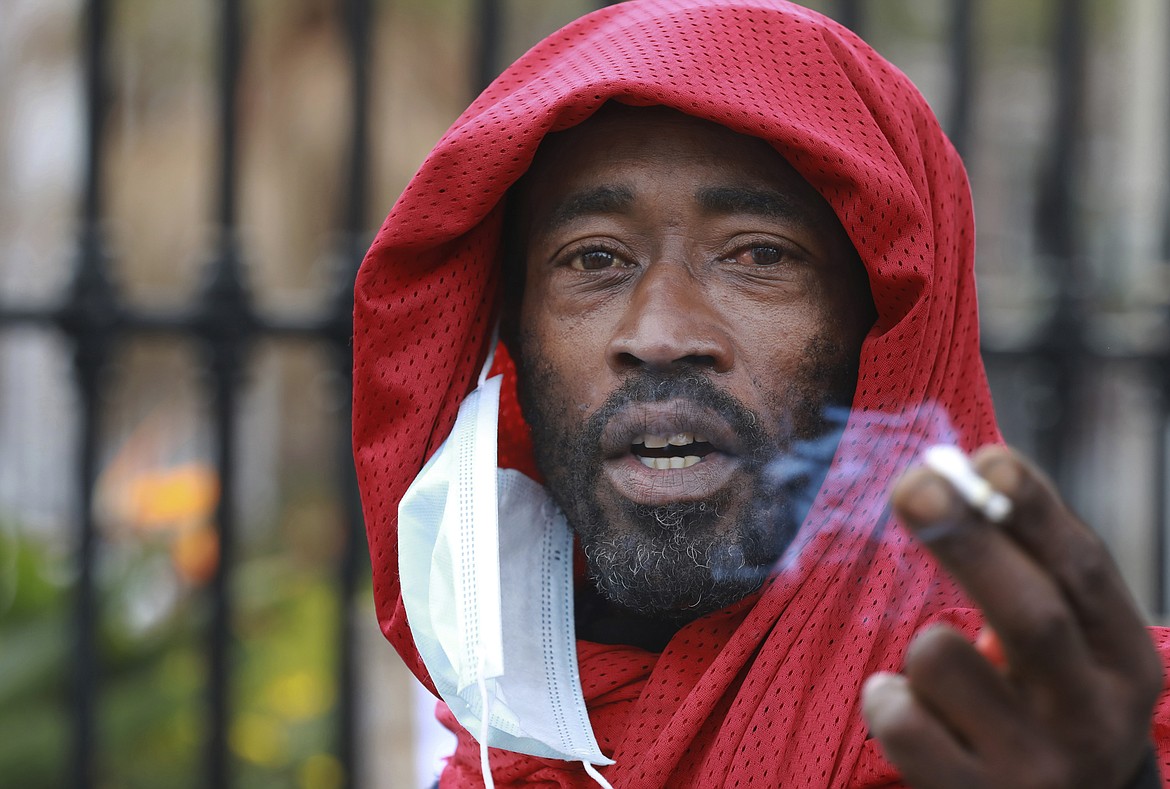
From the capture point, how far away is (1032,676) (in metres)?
1.13

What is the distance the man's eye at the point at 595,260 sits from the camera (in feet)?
6.93

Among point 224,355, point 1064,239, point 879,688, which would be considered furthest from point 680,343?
Result: point 1064,239

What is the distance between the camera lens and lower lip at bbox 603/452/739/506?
1922 millimetres

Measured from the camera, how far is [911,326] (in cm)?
189

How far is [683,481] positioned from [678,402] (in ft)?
0.40

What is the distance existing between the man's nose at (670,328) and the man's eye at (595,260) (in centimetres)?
10

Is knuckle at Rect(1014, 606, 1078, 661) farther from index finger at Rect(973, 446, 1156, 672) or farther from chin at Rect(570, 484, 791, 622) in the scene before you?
chin at Rect(570, 484, 791, 622)

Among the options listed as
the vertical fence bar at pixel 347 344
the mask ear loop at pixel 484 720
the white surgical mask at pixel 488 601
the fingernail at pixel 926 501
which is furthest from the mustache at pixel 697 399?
the vertical fence bar at pixel 347 344

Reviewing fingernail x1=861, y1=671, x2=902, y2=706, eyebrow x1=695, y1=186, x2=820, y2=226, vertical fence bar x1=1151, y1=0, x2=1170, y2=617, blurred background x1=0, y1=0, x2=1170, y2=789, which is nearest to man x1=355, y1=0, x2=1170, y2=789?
eyebrow x1=695, y1=186, x2=820, y2=226

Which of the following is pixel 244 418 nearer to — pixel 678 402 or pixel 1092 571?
pixel 678 402

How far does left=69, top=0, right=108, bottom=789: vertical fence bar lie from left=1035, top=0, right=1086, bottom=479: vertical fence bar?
2.51m

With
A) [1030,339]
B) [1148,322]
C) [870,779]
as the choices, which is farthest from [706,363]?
[1148,322]

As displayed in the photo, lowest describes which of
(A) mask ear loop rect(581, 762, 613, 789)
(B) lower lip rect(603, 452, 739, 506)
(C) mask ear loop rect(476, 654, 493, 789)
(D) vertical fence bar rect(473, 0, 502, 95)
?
(A) mask ear loop rect(581, 762, 613, 789)

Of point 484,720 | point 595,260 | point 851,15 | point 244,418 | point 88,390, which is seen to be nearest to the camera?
point 484,720
